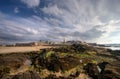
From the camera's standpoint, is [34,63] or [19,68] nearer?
[19,68]

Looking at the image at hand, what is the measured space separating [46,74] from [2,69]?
2936mm

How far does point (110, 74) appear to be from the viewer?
9781 millimetres

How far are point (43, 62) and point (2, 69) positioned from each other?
3.23 meters

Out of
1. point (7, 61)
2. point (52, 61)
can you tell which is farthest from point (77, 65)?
point (7, 61)

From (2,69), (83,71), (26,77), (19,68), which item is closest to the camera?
(26,77)

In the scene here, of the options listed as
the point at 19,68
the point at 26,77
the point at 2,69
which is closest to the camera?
the point at 26,77

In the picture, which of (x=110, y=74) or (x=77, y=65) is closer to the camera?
(x=110, y=74)

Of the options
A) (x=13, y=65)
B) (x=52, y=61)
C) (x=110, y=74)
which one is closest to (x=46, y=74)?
(x=52, y=61)

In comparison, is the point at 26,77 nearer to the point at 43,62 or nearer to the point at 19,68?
the point at 19,68

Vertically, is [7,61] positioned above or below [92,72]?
above

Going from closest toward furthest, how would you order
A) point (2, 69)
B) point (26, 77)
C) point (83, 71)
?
point (26, 77)
point (2, 69)
point (83, 71)

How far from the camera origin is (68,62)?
1170cm

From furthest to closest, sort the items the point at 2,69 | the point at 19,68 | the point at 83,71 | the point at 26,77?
the point at 83,71 < the point at 19,68 < the point at 2,69 < the point at 26,77

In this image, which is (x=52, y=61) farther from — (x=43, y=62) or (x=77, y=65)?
(x=77, y=65)
